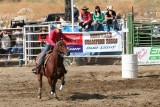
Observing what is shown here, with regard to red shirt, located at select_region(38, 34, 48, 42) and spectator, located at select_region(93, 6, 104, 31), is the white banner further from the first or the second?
red shirt, located at select_region(38, 34, 48, 42)

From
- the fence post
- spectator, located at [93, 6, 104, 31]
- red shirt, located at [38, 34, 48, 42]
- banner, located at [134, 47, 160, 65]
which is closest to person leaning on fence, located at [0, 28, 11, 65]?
red shirt, located at [38, 34, 48, 42]

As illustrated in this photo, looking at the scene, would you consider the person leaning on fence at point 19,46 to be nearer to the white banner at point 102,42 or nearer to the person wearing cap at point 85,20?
the person wearing cap at point 85,20

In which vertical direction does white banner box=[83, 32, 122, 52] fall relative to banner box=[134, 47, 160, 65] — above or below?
above

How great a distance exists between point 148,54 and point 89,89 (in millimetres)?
6574

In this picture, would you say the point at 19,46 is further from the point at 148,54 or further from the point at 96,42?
the point at 148,54

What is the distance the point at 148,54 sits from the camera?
20.8 m

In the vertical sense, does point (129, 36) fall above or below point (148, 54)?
above

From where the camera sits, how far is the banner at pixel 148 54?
2073 cm

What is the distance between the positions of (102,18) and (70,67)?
2.74 m

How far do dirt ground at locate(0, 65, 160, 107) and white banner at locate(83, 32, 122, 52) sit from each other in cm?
106

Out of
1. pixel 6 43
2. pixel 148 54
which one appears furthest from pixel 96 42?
pixel 6 43

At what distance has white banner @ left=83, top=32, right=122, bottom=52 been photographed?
835 inches

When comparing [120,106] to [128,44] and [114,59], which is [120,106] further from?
[114,59]

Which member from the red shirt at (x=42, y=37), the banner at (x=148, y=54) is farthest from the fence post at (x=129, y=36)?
the red shirt at (x=42, y=37)
